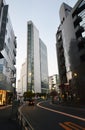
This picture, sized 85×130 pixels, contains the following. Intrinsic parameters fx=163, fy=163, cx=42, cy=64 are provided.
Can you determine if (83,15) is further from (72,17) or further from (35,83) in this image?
(35,83)

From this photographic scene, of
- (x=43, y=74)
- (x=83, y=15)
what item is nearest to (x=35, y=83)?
(x=43, y=74)

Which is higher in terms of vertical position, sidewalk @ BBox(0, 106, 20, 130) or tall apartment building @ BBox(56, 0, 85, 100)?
tall apartment building @ BBox(56, 0, 85, 100)

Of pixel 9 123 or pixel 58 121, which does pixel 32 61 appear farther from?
pixel 9 123

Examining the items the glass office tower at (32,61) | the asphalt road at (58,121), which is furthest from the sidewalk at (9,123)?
the glass office tower at (32,61)

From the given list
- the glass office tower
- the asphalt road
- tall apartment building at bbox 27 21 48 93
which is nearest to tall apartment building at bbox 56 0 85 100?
the asphalt road

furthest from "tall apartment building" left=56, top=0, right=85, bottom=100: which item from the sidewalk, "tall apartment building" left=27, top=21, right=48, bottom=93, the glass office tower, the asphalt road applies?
the glass office tower

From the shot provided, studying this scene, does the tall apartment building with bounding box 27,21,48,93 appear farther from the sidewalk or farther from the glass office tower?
the sidewalk

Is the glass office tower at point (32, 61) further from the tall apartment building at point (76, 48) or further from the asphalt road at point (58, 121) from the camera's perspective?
the asphalt road at point (58, 121)

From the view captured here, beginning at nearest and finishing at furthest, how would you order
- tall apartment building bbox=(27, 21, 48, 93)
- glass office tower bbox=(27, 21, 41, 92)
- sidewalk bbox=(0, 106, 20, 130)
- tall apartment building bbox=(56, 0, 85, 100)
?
sidewalk bbox=(0, 106, 20, 130) → tall apartment building bbox=(56, 0, 85, 100) → glass office tower bbox=(27, 21, 41, 92) → tall apartment building bbox=(27, 21, 48, 93)

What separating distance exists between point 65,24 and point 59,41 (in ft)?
51.6

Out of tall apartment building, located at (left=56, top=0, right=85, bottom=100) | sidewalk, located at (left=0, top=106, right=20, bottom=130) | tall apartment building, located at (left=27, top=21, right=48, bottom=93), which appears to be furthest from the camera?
tall apartment building, located at (left=27, top=21, right=48, bottom=93)

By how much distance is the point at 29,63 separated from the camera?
162375 mm

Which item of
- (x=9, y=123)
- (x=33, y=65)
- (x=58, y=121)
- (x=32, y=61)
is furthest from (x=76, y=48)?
(x=32, y=61)

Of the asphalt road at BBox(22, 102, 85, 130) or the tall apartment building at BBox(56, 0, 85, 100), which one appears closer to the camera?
the asphalt road at BBox(22, 102, 85, 130)
